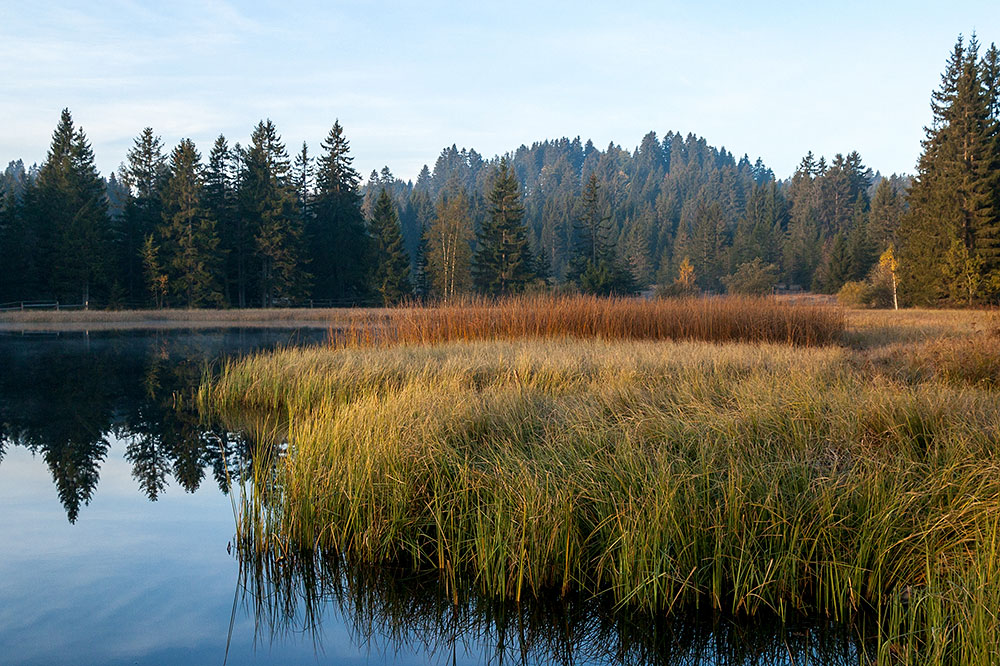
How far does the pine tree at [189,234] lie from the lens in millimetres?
38281

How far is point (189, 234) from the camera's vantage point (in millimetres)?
38281

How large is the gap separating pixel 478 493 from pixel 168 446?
16.7 ft

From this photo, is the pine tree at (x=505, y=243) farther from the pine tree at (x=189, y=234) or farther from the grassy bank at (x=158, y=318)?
the pine tree at (x=189, y=234)

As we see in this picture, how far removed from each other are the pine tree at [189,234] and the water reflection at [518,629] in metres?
37.7

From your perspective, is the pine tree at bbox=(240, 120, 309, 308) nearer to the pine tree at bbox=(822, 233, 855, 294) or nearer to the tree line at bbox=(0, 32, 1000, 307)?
the tree line at bbox=(0, 32, 1000, 307)

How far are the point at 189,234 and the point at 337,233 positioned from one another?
9.25 m

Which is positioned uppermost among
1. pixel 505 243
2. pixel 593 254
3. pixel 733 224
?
pixel 733 224

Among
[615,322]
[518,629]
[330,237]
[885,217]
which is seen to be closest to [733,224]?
[885,217]

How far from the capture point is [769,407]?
5.29m

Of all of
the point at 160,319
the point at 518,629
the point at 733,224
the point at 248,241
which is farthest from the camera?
the point at 733,224

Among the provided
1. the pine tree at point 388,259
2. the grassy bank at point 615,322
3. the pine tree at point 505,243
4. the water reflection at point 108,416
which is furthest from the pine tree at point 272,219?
the grassy bank at point 615,322

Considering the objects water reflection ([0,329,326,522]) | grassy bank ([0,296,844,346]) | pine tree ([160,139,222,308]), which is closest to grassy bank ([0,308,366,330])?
pine tree ([160,139,222,308])

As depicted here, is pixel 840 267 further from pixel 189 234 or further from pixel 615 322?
pixel 189 234

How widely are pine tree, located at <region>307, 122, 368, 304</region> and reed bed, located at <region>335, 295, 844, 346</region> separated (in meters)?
31.4
